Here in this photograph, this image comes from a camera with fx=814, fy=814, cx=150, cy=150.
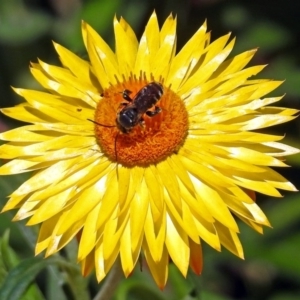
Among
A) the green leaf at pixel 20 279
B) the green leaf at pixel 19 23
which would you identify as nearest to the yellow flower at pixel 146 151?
the green leaf at pixel 20 279

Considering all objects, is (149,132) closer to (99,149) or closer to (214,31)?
(99,149)

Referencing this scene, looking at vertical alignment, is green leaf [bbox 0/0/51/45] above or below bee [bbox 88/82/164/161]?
above

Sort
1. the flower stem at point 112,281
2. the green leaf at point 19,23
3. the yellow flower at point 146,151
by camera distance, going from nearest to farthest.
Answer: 1. the yellow flower at point 146,151
2. the flower stem at point 112,281
3. the green leaf at point 19,23

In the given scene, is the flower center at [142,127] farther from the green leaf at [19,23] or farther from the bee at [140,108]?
the green leaf at [19,23]

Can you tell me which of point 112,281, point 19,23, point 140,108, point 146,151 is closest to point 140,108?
point 140,108

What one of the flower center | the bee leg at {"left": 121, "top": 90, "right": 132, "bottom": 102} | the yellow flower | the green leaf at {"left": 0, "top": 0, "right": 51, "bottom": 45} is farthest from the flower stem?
the green leaf at {"left": 0, "top": 0, "right": 51, "bottom": 45}

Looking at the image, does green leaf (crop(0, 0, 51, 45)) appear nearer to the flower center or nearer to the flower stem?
the flower center

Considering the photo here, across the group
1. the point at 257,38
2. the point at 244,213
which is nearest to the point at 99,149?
the point at 244,213

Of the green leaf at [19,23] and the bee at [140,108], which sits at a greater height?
the green leaf at [19,23]

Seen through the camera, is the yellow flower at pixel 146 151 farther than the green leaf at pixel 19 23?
No
